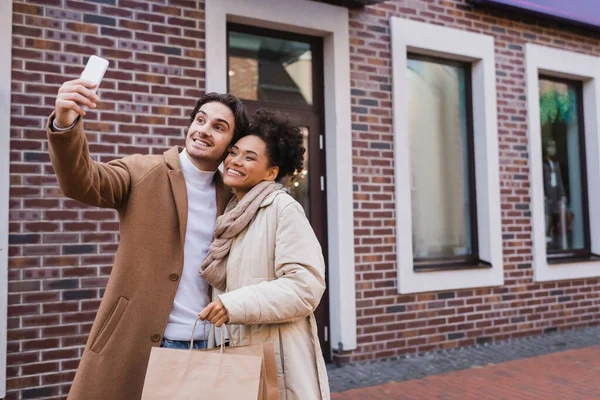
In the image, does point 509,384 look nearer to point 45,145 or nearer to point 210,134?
point 210,134

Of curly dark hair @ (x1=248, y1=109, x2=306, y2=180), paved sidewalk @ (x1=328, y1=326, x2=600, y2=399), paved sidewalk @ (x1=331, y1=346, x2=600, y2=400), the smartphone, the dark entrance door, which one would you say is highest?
the dark entrance door

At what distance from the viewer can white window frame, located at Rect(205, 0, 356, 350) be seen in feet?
16.2

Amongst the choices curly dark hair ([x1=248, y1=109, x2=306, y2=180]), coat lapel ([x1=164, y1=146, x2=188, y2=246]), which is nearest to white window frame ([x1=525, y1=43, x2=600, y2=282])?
curly dark hair ([x1=248, y1=109, x2=306, y2=180])

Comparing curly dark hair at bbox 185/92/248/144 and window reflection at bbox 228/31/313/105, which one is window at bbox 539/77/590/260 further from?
curly dark hair at bbox 185/92/248/144

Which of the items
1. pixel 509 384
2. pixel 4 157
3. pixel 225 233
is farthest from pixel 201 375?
pixel 509 384

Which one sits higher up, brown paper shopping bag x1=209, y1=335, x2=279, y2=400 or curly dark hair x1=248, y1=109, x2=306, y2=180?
curly dark hair x1=248, y1=109, x2=306, y2=180

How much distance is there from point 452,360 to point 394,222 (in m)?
1.40

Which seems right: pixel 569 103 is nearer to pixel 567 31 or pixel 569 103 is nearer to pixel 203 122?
pixel 567 31

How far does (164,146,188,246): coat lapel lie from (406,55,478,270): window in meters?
3.97

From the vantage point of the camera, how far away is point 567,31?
21.9ft

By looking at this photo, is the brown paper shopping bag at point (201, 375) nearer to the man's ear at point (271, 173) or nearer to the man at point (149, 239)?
the man at point (149, 239)

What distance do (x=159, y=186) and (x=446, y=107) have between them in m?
4.69

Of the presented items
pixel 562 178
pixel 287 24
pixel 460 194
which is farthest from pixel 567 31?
pixel 287 24

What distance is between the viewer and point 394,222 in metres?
5.32
